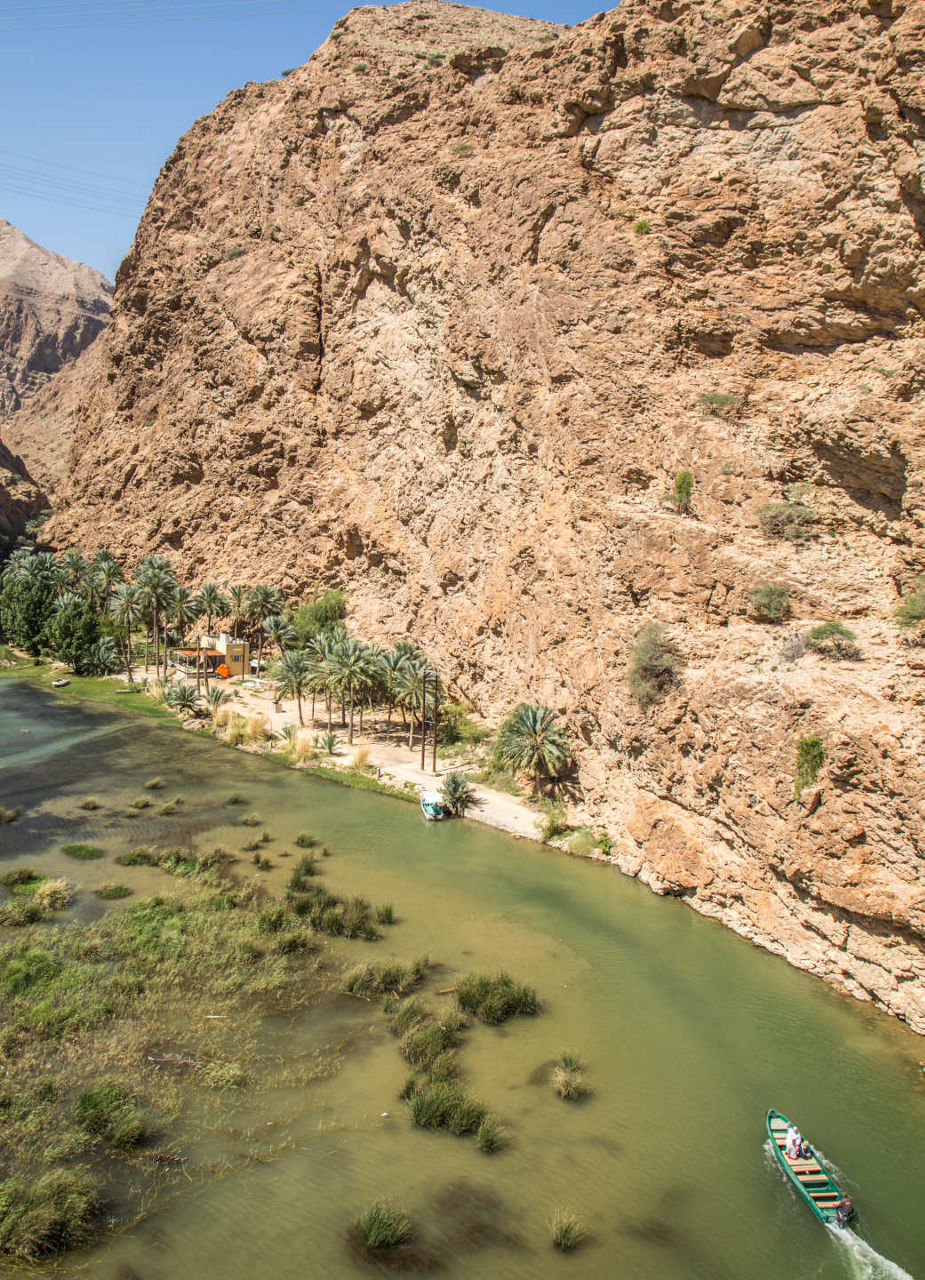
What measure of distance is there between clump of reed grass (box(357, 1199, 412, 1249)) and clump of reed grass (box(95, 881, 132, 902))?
15.7m

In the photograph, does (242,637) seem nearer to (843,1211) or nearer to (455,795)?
(455,795)

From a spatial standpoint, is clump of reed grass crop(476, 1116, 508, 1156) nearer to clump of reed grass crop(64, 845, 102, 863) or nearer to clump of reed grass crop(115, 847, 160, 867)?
clump of reed grass crop(115, 847, 160, 867)

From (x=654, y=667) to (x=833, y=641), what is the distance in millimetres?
6885

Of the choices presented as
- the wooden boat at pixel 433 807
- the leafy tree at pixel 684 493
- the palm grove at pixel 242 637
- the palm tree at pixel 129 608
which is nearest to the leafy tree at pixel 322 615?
the palm grove at pixel 242 637

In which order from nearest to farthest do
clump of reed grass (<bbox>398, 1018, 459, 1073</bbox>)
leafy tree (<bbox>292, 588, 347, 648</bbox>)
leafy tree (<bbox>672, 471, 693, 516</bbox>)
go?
clump of reed grass (<bbox>398, 1018, 459, 1073</bbox>) < leafy tree (<bbox>672, 471, 693, 516</bbox>) < leafy tree (<bbox>292, 588, 347, 648</bbox>)

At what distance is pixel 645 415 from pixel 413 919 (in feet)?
78.1

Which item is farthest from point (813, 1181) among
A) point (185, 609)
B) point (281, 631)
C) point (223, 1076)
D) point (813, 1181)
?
point (185, 609)

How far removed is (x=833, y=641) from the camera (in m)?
25.7

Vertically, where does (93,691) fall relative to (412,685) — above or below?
below

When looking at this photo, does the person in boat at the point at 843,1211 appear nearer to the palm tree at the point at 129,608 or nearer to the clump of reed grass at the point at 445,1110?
the clump of reed grass at the point at 445,1110

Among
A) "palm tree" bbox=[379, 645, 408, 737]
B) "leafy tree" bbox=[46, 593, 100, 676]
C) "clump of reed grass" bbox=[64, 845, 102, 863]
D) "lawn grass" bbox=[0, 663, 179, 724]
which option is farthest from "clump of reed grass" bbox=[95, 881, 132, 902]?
"leafy tree" bbox=[46, 593, 100, 676]

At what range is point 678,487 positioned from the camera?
3297 centimetres

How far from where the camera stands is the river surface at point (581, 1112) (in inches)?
534

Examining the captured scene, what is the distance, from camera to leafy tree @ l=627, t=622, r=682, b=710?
30.3 metres
